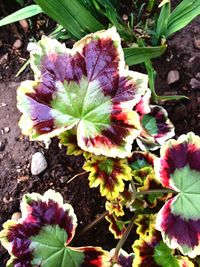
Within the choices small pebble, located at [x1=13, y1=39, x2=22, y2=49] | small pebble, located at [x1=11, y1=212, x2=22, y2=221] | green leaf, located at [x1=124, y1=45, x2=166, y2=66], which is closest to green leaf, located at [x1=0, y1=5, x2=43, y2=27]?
small pebble, located at [x1=13, y1=39, x2=22, y2=49]

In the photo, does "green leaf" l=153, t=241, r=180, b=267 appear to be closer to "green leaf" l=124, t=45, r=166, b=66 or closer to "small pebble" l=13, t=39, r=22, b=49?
"green leaf" l=124, t=45, r=166, b=66

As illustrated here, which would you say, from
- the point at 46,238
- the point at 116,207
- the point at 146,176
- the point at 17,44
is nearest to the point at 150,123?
the point at 146,176

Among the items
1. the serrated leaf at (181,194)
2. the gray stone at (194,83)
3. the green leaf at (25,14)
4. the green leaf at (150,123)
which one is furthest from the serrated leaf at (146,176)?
the green leaf at (25,14)

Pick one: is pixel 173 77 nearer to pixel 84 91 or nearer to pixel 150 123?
pixel 150 123

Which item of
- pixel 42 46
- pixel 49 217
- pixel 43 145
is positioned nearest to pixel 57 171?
pixel 43 145

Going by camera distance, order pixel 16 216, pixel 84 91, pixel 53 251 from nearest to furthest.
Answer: pixel 84 91 < pixel 53 251 < pixel 16 216

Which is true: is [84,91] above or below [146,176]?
above
